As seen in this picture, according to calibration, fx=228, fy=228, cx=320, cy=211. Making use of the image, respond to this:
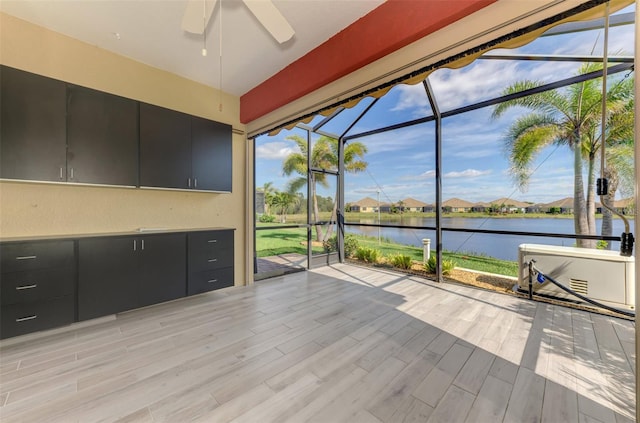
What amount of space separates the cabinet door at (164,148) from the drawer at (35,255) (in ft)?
3.08

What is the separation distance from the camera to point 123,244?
2.49 meters

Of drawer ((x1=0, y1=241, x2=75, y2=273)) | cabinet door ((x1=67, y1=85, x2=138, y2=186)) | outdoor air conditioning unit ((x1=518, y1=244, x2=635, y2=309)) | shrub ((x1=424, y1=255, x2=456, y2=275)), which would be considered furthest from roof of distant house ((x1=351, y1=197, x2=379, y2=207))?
drawer ((x1=0, y1=241, x2=75, y2=273))

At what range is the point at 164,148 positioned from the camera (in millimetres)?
2840

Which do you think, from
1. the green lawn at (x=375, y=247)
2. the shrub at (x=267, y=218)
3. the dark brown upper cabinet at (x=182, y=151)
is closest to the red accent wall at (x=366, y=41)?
the dark brown upper cabinet at (x=182, y=151)

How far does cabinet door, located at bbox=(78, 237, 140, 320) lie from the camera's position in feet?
7.40

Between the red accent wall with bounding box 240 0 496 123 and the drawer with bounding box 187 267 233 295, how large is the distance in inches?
96.0

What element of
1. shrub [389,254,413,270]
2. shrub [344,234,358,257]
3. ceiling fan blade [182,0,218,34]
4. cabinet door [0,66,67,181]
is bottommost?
shrub [389,254,413,270]

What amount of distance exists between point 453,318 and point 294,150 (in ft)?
12.6

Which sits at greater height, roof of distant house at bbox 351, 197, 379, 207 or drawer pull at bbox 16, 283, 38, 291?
roof of distant house at bbox 351, 197, 379, 207

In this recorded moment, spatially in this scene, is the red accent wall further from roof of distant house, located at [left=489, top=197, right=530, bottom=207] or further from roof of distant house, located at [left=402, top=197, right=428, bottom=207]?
roof of distant house, located at [left=489, top=197, right=530, bottom=207]

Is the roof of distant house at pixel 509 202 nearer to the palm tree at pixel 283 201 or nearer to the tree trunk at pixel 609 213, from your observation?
the tree trunk at pixel 609 213

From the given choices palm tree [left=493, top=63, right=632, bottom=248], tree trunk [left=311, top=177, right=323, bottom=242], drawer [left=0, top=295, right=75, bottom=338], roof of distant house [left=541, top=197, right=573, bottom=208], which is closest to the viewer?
drawer [left=0, top=295, right=75, bottom=338]

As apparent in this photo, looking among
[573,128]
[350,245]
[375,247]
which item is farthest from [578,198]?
[350,245]

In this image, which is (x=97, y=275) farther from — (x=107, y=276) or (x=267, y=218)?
(x=267, y=218)
